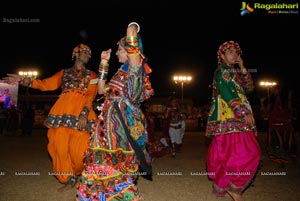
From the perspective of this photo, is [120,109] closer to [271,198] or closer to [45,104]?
[271,198]

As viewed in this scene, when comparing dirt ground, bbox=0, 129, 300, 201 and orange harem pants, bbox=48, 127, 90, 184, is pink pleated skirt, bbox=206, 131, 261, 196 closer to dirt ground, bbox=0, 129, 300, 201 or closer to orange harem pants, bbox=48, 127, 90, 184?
dirt ground, bbox=0, 129, 300, 201

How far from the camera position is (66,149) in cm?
419

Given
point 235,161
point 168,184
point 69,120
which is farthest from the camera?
point 168,184

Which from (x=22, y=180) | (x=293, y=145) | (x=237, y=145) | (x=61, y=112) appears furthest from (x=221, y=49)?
(x=293, y=145)

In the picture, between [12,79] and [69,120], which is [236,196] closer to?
[69,120]

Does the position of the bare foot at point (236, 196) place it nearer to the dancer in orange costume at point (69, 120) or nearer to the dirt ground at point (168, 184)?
the dirt ground at point (168, 184)

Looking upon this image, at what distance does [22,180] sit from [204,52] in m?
34.2

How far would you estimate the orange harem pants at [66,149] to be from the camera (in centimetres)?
417

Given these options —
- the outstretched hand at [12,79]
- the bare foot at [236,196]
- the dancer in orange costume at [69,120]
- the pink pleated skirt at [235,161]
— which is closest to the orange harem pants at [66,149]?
the dancer in orange costume at [69,120]

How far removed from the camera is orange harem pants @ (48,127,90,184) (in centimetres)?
417

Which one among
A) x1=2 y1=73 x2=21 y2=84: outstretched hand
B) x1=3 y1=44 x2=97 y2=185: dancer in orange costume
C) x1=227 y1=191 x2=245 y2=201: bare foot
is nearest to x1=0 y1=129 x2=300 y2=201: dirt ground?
x1=227 y1=191 x2=245 y2=201: bare foot

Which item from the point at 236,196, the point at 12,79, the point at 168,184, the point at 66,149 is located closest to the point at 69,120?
the point at 66,149

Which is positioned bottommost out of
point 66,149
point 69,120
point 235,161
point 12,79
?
point 235,161

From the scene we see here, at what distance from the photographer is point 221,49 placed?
430cm
